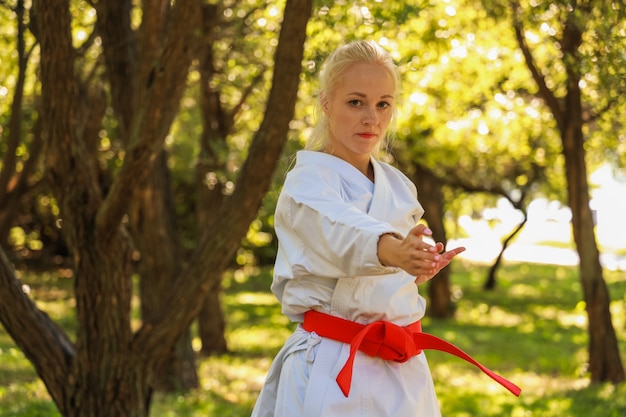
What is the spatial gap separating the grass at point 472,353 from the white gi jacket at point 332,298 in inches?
179

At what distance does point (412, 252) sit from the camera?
7.87ft

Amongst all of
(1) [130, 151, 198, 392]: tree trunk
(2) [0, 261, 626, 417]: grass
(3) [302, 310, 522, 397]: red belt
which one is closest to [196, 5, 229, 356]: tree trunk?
(2) [0, 261, 626, 417]: grass

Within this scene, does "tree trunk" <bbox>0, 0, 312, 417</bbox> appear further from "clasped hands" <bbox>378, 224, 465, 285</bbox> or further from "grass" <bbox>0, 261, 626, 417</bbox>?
"clasped hands" <bbox>378, 224, 465, 285</bbox>

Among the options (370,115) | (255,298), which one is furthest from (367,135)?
(255,298)

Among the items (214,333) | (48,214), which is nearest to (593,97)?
(214,333)

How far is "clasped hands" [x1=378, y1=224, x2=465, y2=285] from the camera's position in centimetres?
240

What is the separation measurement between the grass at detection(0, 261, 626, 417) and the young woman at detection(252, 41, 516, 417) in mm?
4546

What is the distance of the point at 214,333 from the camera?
38.3 ft

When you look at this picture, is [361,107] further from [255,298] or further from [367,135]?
[255,298]

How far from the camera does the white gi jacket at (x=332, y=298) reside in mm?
2857

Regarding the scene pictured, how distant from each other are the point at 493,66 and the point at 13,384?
7648mm

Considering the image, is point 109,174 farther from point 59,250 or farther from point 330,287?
point 330,287

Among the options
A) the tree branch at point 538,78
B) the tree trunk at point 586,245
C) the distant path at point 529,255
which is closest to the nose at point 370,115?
the tree branch at point 538,78

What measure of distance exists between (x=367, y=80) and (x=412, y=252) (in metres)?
0.85
